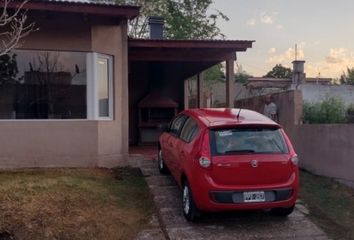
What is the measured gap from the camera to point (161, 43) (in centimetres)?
A: 1158

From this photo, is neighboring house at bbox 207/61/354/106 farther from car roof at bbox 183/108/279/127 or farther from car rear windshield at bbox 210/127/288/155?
car rear windshield at bbox 210/127/288/155

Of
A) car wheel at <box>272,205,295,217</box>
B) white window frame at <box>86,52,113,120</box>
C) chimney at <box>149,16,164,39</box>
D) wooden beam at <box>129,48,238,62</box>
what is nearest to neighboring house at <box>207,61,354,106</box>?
chimney at <box>149,16,164,39</box>

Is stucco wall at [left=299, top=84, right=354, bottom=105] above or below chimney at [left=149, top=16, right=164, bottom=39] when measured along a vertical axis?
below

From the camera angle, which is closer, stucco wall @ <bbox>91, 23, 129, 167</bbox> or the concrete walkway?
the concrete walkway

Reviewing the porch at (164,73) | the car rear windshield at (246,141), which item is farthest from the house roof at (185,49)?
the car rear windshield at (246,141)

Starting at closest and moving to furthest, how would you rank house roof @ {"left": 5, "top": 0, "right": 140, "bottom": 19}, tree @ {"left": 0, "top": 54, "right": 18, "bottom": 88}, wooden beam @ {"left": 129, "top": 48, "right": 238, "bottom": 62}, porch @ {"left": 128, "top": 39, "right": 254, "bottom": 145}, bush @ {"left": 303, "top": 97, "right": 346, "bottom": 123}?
house roof @ {"left": 5, "top": 0, "right": 140, "bottom": 19} → tree @ {"left": 0, "top": 54, "right": 18, "bottom": 88} → porch @ {"left": 128, "top": 39, "right": 254, "bottom": 145} → wooden beam @ {"left": 129, "top": 48, "right": 238, "bottom": 62} → bush @ {"left": 303, "top": 97, "right": 346, "bottom": 123}

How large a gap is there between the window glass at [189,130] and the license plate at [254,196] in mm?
1324

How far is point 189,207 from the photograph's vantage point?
713cm

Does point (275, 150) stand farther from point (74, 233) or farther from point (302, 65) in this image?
point (302, 65)

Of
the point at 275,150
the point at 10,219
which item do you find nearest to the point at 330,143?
the point at 275,150

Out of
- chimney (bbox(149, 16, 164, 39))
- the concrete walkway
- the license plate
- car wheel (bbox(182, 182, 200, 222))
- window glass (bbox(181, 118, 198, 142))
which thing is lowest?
the concrete walkway

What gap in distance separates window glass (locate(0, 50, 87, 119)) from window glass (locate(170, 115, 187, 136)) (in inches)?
84.4

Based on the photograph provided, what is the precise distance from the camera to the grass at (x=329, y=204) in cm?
718

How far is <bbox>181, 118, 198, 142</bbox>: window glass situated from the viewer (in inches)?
297
